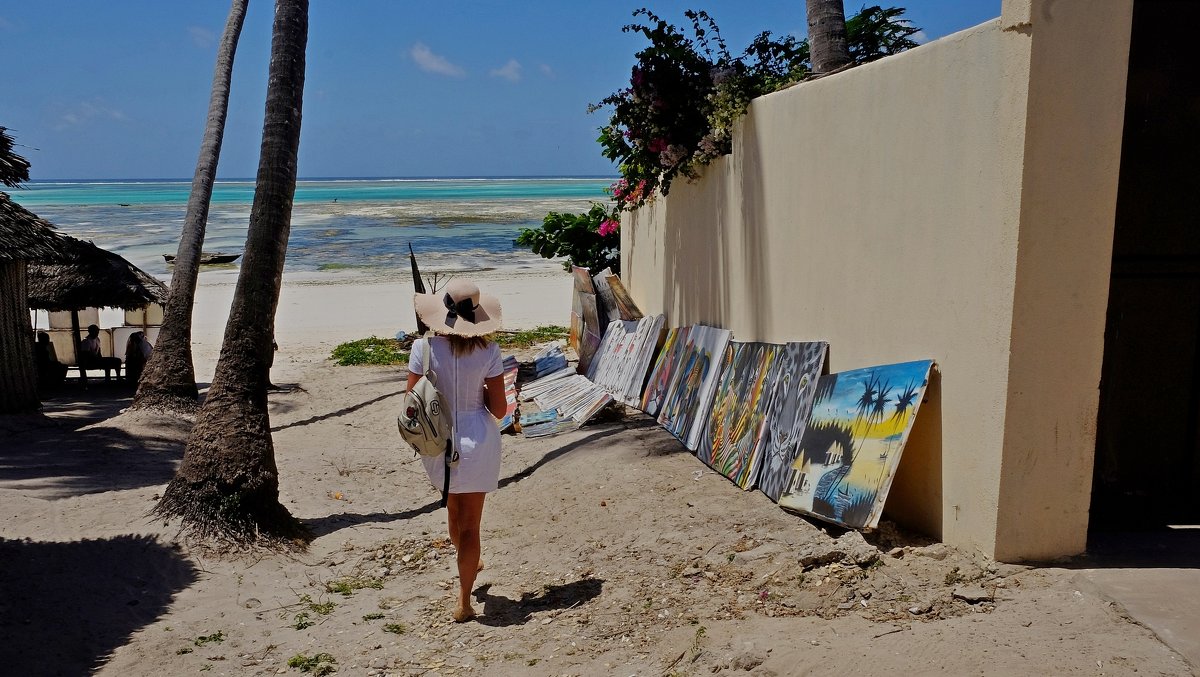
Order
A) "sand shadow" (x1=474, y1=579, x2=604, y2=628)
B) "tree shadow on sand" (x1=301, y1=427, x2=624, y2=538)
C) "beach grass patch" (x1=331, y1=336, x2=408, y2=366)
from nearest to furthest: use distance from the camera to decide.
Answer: "sand shadow" (x1=474, y1=579, x2=604, y2=628) < "tree shadow on sand" (x1=301, y1=427, x2=624, y2=538) < "beach grass patch" (x1=331, y1=336, x2=408, y2=366)

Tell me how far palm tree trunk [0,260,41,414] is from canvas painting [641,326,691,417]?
783cm

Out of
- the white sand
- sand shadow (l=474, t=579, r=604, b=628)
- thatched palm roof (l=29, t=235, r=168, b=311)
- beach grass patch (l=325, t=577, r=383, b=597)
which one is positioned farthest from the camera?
the white sand

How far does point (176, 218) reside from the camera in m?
68.6

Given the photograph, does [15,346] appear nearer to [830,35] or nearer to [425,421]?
[425,421]

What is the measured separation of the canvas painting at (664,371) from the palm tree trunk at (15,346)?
783 cm

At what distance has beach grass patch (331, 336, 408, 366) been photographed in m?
14.9

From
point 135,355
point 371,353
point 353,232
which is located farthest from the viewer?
point 353,232

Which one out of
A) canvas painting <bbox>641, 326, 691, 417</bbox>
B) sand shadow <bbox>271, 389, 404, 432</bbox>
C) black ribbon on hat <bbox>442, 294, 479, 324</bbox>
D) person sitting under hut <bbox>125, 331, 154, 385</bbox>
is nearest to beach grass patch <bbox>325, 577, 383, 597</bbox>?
black ribbon on hat <bbox>442, 294, 479, 324</bbox>

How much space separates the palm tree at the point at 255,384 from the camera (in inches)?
247

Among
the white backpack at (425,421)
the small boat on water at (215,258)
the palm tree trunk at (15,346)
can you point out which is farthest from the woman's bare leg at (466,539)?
the small boat on water at (215,258)

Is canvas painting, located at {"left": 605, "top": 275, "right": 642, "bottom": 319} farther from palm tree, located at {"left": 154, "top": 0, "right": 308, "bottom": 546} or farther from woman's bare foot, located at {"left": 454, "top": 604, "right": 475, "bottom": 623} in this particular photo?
woman's bare foot, located at {"left": 454, "top": 604, "right": 475, "bottom": 623}

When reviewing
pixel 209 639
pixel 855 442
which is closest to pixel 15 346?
pixel 209 639

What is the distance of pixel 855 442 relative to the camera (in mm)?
5062

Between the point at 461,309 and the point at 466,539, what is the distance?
1213 mm
